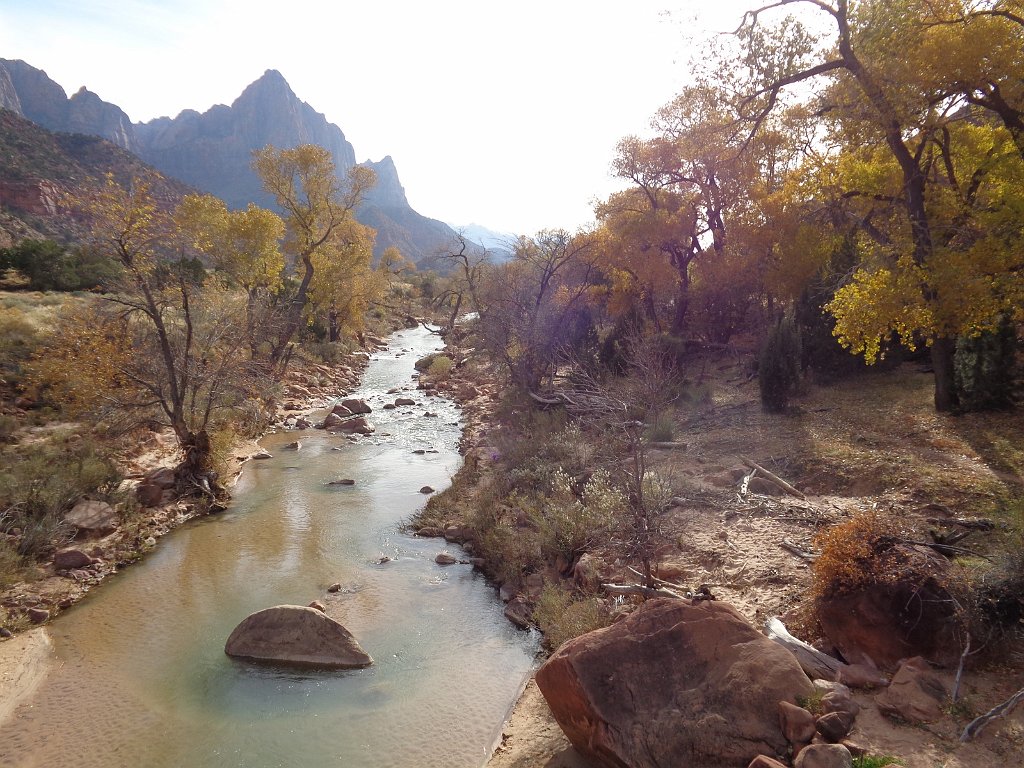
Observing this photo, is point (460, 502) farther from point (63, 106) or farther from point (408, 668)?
point (63, 106)

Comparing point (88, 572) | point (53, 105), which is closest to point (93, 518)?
point (88, 572)

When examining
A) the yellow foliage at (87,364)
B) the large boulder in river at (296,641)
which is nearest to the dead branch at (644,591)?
the large boulder in river at (296,641)

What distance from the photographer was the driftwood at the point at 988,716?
3779 millimetres

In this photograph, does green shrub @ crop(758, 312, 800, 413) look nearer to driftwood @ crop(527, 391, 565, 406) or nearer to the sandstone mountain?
driftwood @ crop(527, 391, 565, 406)

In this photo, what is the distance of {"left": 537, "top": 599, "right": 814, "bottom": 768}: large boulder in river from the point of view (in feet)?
13.8

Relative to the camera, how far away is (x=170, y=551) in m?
9.98

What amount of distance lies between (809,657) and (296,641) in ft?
18.6

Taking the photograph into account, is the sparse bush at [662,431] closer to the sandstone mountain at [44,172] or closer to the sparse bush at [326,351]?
the sparse bush at [326,351]

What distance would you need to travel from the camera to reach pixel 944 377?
1038 cm

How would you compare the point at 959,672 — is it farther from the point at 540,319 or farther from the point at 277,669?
the point at 540,319

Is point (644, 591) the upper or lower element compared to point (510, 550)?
upper

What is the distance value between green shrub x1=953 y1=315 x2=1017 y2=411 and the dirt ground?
1.08 feet

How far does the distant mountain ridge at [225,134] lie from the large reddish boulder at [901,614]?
97510 millimetres

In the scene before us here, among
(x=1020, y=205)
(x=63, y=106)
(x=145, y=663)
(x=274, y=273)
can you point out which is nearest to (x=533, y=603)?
(x=145, y=663)
